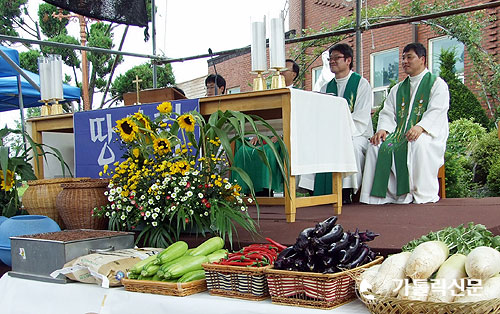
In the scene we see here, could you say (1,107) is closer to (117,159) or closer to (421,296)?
(117,159)

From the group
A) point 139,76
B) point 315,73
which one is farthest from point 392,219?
point 139,76

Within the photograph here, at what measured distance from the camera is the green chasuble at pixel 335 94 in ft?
16.2

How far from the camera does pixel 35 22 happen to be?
1506 cm

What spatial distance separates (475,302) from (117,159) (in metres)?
2.87

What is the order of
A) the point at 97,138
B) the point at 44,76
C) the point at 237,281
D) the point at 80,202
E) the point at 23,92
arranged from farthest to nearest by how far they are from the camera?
1. the point at 23,92
2. the point at 44,76
3. the point at 97,138
4. the point at 80,202
5. the point at 237,281

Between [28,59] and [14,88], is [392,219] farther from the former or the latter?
[28,59]

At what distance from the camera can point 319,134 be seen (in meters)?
3.64

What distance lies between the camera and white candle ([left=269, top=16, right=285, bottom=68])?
142 inches

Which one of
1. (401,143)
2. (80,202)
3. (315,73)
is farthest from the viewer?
(315,73)

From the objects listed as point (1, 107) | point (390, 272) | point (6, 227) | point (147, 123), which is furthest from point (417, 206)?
point (1, 107)

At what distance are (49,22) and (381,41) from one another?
880cm

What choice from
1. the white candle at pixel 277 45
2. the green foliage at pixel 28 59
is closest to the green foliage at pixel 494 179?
the white candle at pixel 277 45

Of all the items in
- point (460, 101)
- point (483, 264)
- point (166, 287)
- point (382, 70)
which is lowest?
point (166, 287)

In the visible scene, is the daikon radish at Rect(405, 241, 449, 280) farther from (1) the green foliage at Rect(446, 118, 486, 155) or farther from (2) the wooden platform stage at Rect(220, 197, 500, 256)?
(1) the green foliage at Rect(446, 118, 486, 155)
